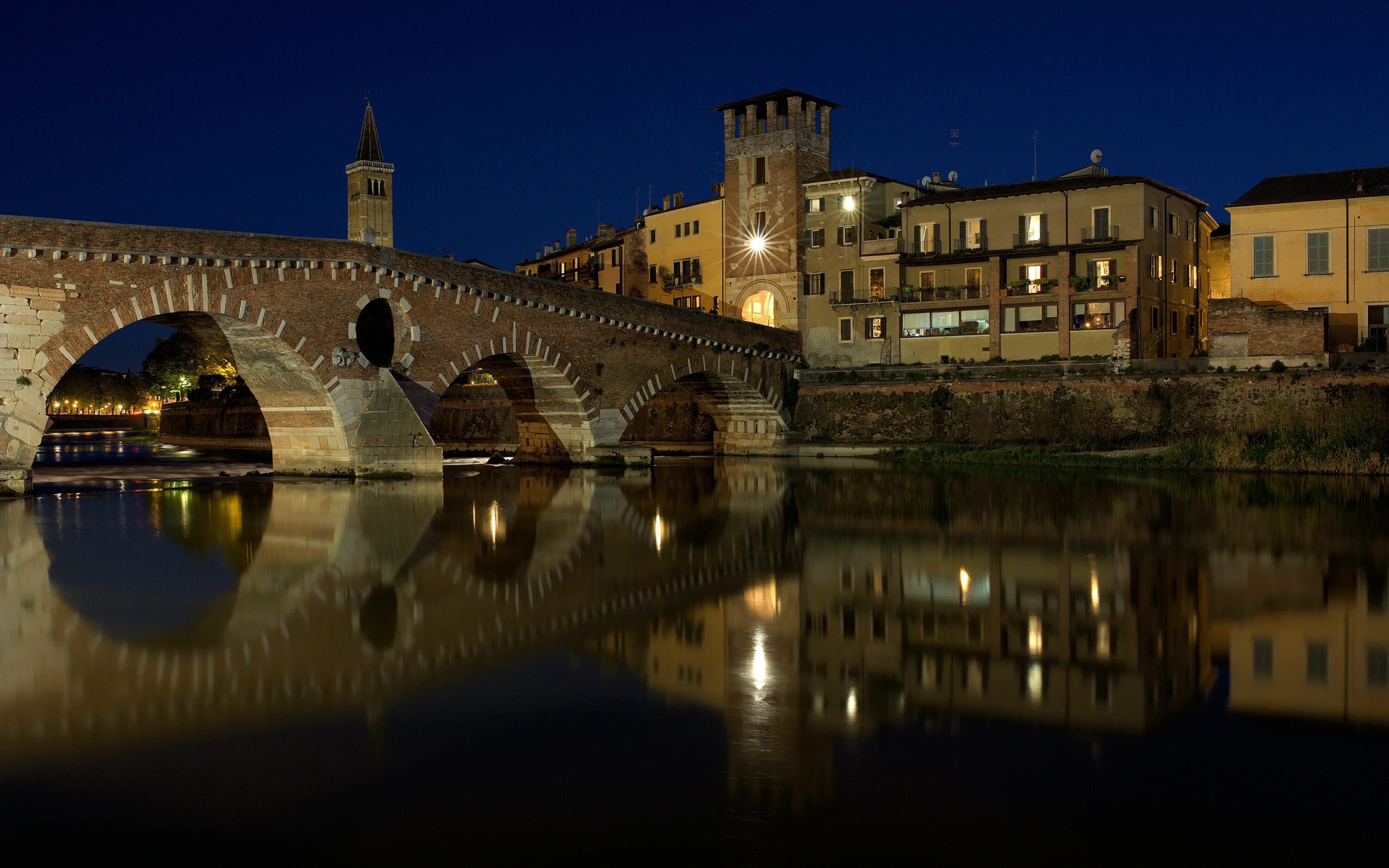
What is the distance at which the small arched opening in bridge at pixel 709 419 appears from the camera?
48938 mm

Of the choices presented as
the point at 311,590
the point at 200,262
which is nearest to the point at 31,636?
the point at 311,590

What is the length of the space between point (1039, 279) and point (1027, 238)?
2.06 meters

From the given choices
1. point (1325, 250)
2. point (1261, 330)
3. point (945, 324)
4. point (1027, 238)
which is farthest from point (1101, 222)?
point (1261, 330)

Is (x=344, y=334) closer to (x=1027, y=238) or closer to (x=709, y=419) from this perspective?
(x=709, y=419)

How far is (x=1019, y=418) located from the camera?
45156 mm

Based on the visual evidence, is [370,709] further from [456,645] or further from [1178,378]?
[1178,378]

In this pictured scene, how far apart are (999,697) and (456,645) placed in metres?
5.23

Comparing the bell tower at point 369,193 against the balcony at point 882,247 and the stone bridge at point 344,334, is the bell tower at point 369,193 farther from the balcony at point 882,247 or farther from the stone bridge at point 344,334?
the balcony at point 882,247

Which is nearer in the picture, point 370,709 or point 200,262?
point 370,709

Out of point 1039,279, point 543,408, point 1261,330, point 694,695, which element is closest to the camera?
point 694,695

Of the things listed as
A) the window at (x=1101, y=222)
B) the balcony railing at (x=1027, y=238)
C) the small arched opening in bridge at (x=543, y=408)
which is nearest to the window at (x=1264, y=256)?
the window at (x=1101, y=222)

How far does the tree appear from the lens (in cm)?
7694

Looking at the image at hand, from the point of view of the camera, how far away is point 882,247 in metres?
53.9

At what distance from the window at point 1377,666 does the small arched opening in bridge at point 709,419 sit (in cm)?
3278
